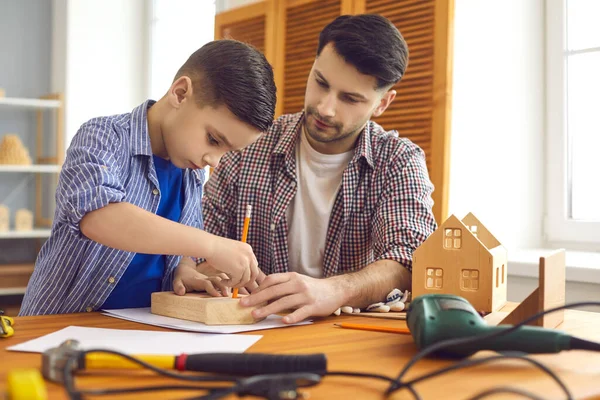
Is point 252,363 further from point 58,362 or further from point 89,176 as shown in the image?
point 89,176

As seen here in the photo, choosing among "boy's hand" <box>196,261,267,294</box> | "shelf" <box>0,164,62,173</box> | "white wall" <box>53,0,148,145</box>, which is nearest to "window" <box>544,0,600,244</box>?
"boy's hand" <box>196,261,267,294</box>

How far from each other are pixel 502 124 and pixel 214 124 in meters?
1.58

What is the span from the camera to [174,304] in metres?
1.15

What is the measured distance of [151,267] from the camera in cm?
146

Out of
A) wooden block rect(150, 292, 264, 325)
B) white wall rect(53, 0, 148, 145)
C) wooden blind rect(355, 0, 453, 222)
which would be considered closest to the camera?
wooden block rect(150, 292, 264, 325)

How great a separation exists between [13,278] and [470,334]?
3.97m

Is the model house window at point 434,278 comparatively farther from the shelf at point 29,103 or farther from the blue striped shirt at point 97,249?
the shelf at point 29,103

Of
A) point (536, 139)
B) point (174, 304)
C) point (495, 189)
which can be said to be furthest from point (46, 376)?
point (536, 139)

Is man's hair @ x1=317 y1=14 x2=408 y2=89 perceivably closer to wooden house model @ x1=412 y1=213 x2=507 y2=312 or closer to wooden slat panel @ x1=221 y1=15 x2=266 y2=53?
wooden house model @ x1=412 y1=213 x2=507 y2=312

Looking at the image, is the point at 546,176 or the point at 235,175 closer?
the point at 235,175

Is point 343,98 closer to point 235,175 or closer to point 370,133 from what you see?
point 370,133

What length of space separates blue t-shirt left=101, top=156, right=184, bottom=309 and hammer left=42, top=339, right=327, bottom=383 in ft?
2.32

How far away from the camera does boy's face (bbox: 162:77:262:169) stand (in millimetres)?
1278

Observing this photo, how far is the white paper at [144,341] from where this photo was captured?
85 cm
